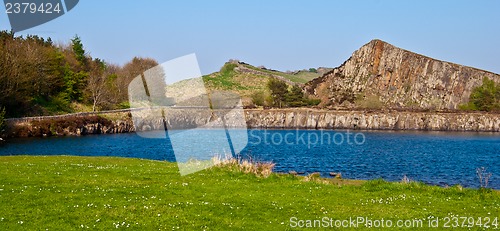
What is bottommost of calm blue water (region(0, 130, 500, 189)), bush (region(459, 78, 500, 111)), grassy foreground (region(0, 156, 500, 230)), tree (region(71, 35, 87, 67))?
calm blue water (region(0, 130, 500, 189))

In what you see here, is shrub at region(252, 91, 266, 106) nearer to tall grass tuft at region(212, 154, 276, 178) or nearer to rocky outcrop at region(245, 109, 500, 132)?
rocky outcrop at region(245, 109, 500, 132)

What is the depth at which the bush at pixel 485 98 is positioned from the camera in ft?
453

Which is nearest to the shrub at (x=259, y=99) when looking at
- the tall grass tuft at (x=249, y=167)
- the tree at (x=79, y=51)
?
the tree at (x=79, y=51)

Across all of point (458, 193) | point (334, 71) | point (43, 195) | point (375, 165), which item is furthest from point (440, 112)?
point (43, 195)

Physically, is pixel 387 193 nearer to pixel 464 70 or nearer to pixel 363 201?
pixel 363 201

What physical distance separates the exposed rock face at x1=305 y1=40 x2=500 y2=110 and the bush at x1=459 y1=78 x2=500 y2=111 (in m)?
2.31

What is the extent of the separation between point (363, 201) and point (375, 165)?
97.7 feet

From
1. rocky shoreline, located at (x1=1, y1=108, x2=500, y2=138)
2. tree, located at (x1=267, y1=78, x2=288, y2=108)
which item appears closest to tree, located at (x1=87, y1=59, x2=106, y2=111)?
rocky shoreline, located at (x1=1, y1=108, x2=500, y2=138)

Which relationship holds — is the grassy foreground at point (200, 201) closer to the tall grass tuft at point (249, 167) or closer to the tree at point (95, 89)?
the tall grass tuft at point (249, 167)

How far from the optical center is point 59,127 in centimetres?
8462
